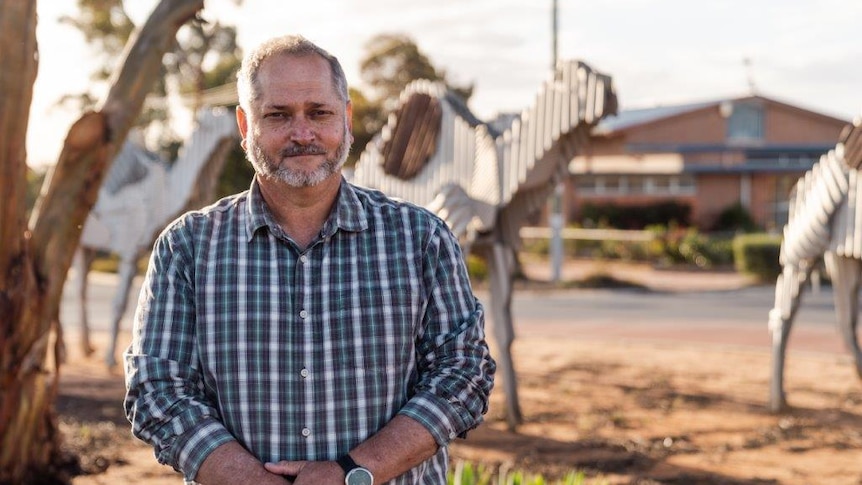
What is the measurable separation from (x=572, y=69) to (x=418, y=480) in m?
4.34

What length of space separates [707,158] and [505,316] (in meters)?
24.3

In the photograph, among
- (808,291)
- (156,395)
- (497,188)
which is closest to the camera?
(156,395)

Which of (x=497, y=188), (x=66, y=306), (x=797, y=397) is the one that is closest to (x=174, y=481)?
(x=497, y=188)

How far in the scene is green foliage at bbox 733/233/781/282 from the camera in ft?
65.6

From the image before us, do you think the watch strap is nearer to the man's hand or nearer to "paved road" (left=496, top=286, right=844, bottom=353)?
the man's hand

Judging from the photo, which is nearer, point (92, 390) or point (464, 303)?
point (464, 303)

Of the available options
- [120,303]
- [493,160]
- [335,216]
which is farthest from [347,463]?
[120,303]

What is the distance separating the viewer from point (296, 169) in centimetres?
230

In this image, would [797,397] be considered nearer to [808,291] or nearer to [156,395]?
[156,395]

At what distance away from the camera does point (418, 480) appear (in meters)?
2.37

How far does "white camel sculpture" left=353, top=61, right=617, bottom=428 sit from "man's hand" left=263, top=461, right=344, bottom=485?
13.6ft

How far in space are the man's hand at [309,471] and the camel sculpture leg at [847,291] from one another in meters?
6.01

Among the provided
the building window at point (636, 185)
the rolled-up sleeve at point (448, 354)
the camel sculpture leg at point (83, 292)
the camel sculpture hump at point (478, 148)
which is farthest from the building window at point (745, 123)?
the rolled-up sleeve at point (448, 354)

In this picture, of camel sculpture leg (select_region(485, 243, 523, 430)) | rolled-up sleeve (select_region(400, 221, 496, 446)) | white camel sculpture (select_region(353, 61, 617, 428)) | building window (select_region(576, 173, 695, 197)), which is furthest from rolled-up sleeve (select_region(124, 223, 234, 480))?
building window (select_region(576, 173, 695, 197))
